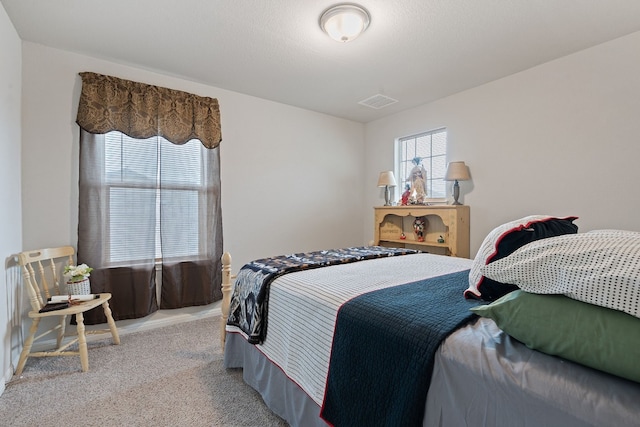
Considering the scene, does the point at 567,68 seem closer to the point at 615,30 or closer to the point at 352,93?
the point at 615,30

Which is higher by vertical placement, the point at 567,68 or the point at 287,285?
the point at 567,68

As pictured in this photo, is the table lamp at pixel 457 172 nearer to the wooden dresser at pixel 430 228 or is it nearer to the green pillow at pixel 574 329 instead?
the wooden dresser at pixel 430 228

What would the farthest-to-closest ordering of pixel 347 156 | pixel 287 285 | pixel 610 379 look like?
pixel 347 156
pixel 287 285
pixel 610 379

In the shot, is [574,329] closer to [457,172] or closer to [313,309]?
[313,309]

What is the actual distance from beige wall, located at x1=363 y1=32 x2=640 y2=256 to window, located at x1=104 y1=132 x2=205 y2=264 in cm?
287

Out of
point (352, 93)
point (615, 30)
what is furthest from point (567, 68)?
point (352, 93)

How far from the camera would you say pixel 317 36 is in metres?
2.25

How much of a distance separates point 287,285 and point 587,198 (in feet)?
8.48

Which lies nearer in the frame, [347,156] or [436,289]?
[436,289]

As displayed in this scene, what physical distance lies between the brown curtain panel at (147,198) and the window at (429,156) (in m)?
2.41

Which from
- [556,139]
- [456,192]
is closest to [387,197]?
[456,192]

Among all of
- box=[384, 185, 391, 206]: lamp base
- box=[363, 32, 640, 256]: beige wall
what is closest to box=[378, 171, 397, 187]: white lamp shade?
box=[384, 185, 391, 206]: lamp base

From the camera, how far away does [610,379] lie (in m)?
0.67

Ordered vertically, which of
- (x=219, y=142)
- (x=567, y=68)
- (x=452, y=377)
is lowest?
(x=452, y=377)
